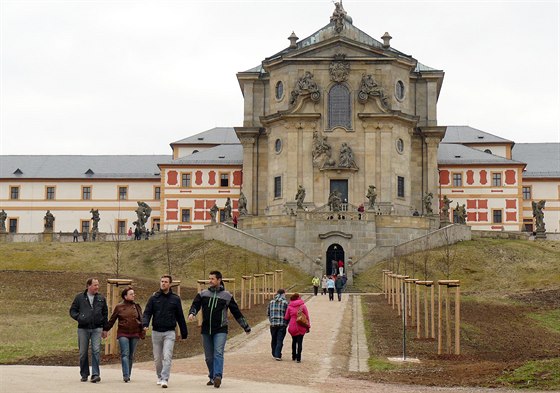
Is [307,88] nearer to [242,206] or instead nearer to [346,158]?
[346,158]

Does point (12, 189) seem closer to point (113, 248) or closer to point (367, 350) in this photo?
point (113, 248)

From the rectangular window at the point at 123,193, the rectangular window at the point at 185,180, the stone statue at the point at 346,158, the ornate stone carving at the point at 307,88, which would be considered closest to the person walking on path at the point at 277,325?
the stone statue at the point at 346,158

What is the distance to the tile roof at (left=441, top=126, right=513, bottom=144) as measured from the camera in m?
113

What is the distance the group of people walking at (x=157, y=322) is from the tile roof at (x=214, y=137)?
95059 mm

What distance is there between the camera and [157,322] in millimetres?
18766

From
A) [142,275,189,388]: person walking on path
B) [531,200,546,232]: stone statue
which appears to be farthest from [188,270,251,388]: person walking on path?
[531,200,546,232]: stone statue

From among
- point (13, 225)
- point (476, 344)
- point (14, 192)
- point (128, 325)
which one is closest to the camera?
point (128, 325)

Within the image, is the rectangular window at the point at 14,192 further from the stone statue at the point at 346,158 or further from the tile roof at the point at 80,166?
the stone statue at the point at 346,158

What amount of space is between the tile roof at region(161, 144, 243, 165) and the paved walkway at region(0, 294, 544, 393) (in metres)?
72.4

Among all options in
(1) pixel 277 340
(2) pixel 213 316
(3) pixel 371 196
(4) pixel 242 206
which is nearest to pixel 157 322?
(2) pixel 213 316

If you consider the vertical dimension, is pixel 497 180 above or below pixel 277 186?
above

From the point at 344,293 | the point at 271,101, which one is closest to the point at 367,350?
the point at 344,293

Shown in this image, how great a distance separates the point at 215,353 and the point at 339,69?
218 feet

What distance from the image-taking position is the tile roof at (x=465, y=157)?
99.1 metres
